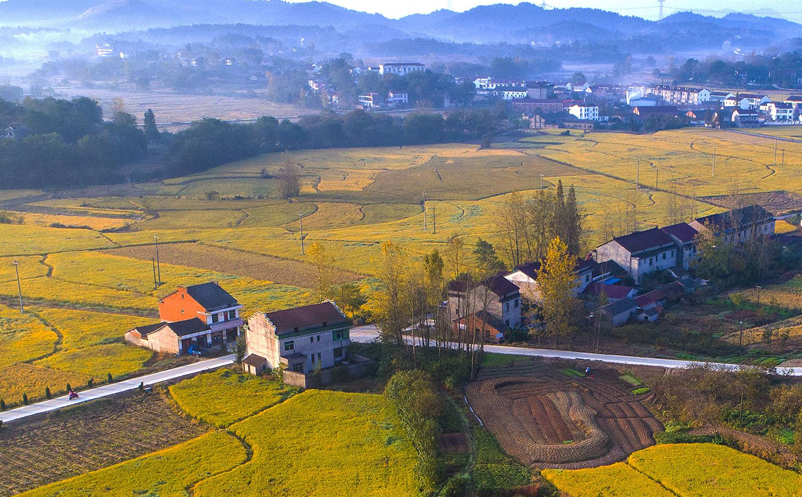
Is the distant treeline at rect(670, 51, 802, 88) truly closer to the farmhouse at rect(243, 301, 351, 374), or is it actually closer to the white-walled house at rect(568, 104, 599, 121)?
the white-walled house at rect(568, 104, 599, 121)

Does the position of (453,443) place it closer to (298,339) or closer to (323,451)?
(323,451)

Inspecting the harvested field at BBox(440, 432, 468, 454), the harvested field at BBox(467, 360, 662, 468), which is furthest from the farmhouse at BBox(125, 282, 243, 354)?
the harvested field at BBox(440, 432, 468, 454)

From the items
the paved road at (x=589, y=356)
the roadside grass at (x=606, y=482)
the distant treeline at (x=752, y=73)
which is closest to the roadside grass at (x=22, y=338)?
the paved road at (x=589, y=356)

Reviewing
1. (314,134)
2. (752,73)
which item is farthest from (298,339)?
(752,73)

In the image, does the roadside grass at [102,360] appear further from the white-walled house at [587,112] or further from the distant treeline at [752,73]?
the distant treeline at [752,73]

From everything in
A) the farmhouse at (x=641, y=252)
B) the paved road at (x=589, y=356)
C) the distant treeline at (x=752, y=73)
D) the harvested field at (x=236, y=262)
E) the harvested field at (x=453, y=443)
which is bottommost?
the harvested field at (x=453, y=443)

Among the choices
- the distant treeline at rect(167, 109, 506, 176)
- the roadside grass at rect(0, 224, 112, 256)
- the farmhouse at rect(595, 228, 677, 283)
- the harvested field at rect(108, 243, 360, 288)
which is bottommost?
the harvested field at rect(108, 243, 360, 288)

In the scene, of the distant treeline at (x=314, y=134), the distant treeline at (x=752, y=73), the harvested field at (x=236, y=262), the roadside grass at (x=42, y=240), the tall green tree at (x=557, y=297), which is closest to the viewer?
the tall green tree at (x=557, y=297)
